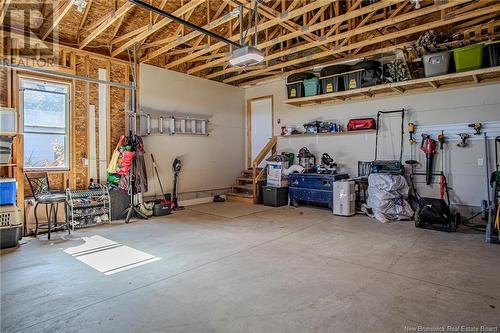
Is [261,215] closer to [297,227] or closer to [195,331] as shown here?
[297,227]

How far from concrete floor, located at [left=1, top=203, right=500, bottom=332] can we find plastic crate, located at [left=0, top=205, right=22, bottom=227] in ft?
1.32

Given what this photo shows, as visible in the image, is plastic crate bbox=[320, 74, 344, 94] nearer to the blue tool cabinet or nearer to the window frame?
the blue tool cabinet

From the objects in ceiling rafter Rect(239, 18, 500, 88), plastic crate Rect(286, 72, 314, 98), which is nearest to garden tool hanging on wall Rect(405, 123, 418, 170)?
ceiling rafter Rect(239, 18, 500, 88)

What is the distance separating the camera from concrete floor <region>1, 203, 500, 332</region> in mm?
2312

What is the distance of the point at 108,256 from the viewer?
385cm

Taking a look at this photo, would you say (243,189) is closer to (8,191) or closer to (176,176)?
(176,176)

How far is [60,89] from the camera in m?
5.97

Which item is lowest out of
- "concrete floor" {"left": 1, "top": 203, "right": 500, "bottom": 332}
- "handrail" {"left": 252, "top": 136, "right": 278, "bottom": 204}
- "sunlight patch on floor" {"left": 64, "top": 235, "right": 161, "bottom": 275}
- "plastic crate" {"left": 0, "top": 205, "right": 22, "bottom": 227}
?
"concrete floor" {"left": 1, "top": 203, "right": 500, "bottom": 332}

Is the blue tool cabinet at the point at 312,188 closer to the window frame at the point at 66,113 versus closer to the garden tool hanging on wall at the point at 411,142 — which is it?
the garden tool hanging on wall at the point at 411,142

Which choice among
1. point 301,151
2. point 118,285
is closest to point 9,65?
point 118,285

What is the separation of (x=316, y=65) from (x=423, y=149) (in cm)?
337

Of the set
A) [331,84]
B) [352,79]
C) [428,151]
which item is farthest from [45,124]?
[428,151]

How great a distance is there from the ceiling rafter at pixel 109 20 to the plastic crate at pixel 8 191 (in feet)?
9.44

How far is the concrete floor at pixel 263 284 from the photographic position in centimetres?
231
